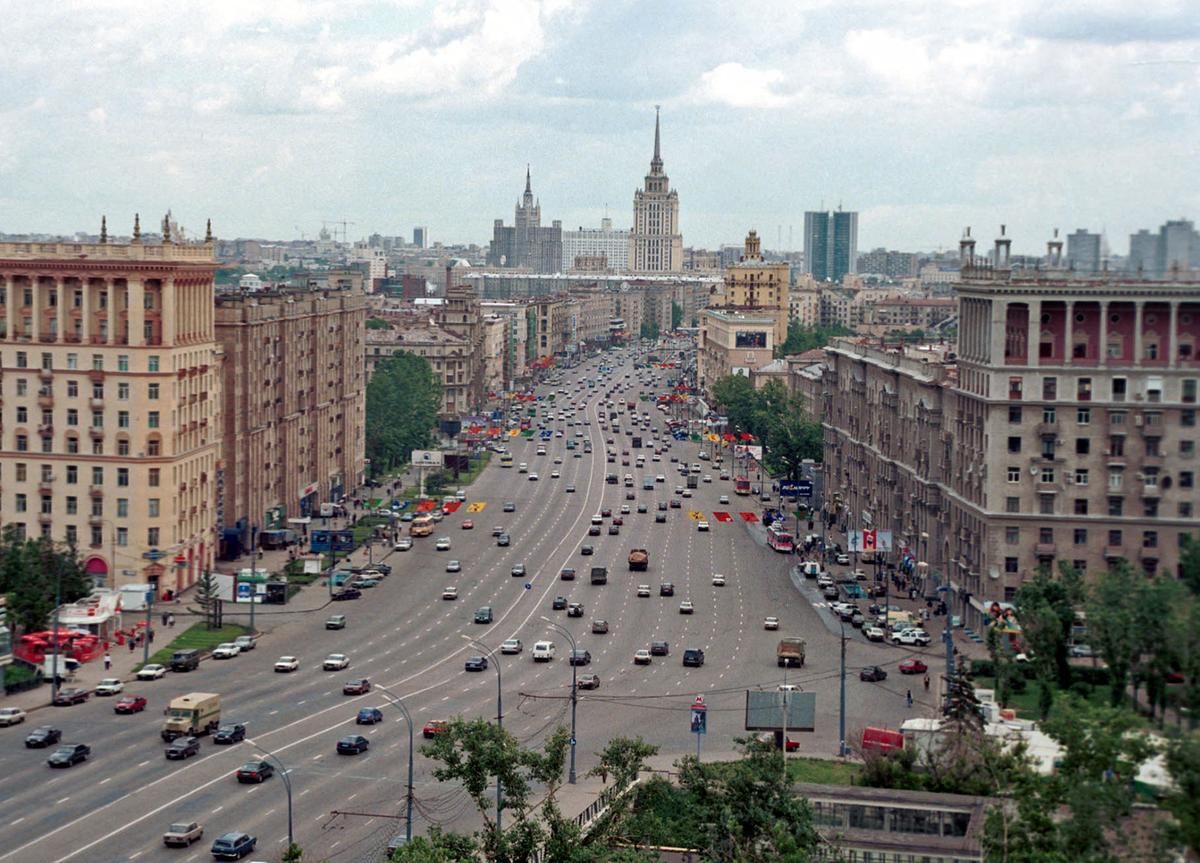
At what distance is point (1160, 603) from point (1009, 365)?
132 ft

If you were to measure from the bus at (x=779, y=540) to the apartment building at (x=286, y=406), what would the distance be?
3403 centimetres

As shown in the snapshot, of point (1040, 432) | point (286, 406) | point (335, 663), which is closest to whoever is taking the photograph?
point (1040, 432)

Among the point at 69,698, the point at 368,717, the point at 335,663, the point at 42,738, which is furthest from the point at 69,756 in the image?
the point at 335,663

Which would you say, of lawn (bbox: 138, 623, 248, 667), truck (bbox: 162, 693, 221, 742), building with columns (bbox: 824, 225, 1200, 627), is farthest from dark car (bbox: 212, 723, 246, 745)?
building with columns (bbox: 824, 225, 1200, 627)

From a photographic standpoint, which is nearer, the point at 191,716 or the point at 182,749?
the point at 182,749

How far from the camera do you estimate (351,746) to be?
2926 inches

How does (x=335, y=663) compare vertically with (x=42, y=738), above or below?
below

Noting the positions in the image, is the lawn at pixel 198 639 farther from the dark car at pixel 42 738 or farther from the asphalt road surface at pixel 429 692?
the dark car at pixel 42 738

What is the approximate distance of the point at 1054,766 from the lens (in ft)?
171

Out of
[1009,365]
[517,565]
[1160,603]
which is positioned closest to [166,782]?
[1160,603]

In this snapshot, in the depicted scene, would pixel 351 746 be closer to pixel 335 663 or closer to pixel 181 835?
pixel 181 835

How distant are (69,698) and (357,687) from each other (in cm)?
1243

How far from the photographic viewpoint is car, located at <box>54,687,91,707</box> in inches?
3251

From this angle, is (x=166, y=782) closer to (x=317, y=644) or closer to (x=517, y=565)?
(x=317, y=644)
